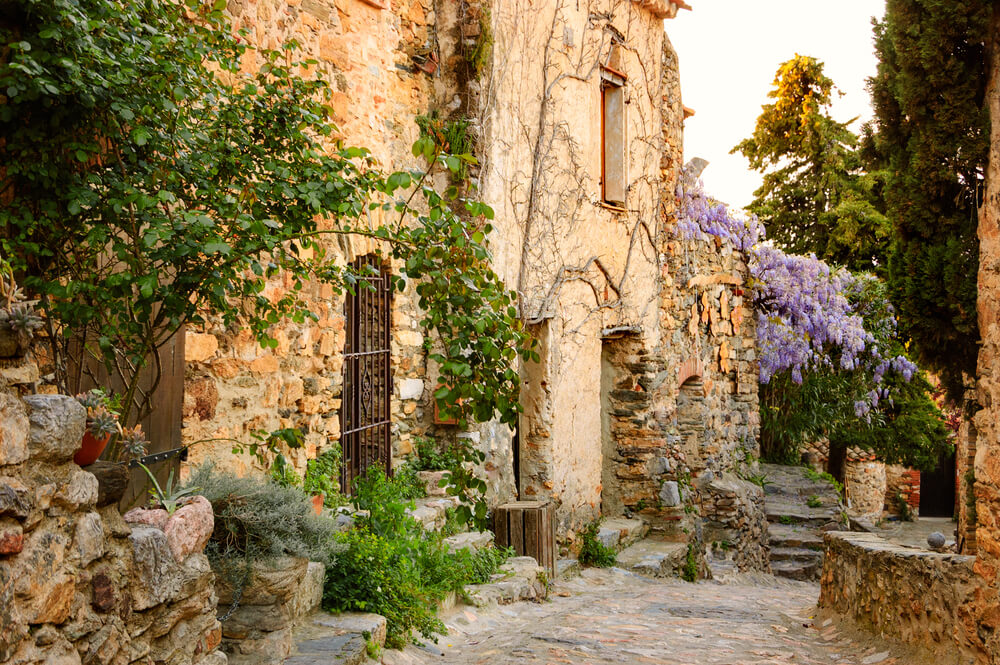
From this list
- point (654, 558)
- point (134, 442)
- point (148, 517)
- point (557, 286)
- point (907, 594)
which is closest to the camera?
point (148, 517)

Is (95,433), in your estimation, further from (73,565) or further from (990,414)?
(990,414)

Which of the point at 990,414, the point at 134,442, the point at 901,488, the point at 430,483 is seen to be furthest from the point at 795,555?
the point at 134,442

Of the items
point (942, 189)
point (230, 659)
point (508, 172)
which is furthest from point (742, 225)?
point (230, 659)

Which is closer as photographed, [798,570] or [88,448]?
[88,448]

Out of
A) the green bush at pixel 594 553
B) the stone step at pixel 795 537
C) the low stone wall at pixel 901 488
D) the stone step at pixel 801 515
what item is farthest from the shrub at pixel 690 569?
the low stone wall at pixel 901 488

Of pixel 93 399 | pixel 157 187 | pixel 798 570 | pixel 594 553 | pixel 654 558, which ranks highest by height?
pixel 157 187

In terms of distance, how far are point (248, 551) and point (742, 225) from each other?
1036 cm

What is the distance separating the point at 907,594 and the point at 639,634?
1583mm

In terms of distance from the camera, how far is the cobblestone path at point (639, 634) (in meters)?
4.61

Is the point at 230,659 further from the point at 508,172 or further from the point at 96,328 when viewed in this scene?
the point at 508,172

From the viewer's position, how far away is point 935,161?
5.39 metres

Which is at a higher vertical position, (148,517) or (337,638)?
(148,517)

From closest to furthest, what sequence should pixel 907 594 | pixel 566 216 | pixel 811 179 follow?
1. pixel 907 594
2. pixel 566 216
3. pixel 811 179

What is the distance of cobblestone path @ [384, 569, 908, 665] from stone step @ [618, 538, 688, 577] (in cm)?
92
